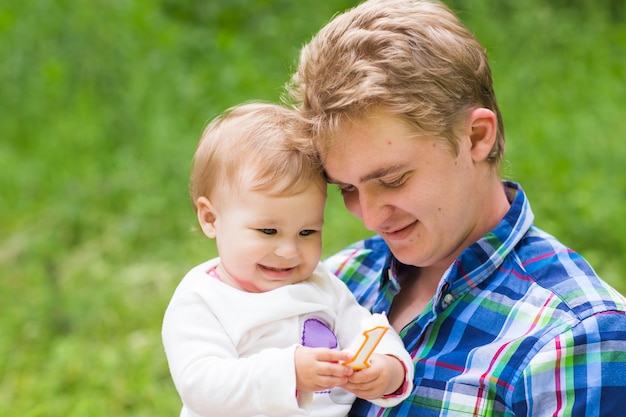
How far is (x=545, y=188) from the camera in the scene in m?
4.82

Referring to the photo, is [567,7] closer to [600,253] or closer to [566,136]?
[566,136]

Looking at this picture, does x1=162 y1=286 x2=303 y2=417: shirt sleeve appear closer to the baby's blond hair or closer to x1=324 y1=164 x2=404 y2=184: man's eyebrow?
the baby's blond hair

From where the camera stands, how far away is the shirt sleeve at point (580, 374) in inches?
66.0

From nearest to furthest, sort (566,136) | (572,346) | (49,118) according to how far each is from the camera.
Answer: (572,346) → (566,136) → (49,118)

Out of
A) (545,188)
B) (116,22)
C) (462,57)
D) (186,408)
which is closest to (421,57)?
(462,57)

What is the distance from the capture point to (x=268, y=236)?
6.48 feet

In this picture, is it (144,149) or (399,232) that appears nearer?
(399,232)

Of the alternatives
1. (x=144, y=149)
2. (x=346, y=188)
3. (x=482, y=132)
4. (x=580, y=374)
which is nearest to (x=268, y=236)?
(x=346, y=188)

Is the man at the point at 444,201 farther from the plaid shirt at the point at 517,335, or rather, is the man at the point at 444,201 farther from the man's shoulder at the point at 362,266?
the man's shoulder at the point at 362,266

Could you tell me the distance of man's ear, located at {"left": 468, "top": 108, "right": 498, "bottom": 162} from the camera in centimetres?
201

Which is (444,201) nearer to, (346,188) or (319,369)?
(346,188)

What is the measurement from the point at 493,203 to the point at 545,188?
2831mm

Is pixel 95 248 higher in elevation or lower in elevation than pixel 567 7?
lower

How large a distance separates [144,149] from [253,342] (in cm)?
406
